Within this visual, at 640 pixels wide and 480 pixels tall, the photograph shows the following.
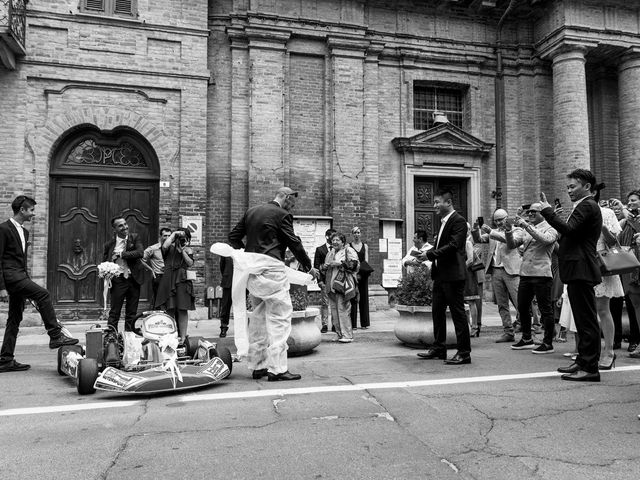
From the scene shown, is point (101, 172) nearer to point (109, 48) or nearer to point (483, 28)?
point (109, 48)

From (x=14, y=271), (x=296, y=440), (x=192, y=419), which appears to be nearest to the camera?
(x=296, y=440)

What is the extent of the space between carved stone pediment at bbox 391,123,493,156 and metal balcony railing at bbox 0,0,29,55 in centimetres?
902

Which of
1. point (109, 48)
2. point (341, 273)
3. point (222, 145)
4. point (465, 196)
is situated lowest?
point (341, 273)

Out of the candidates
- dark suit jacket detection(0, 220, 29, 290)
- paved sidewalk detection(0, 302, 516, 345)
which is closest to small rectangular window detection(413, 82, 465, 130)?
paved sidewalk detection(0, 302, 516, 345)

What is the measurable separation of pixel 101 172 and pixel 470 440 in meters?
11.0

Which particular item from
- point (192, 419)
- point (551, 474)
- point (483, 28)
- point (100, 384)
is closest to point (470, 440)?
point (551, 474)

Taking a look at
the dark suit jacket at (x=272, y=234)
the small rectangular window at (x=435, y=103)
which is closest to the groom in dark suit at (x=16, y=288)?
the dark suit jacket at (x=272, y=234)

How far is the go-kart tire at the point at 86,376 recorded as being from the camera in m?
5.21

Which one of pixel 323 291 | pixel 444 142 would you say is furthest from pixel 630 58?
pixel 323 291

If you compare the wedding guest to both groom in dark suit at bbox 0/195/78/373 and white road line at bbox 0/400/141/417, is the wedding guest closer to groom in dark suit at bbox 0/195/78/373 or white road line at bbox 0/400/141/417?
groom in dark suit at bbox 0/195/78/373

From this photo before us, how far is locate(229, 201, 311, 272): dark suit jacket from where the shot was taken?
5977mm

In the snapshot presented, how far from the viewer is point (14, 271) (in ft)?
22.2

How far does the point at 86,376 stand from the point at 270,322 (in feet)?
6.20

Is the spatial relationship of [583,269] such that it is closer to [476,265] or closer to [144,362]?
[476,265]
